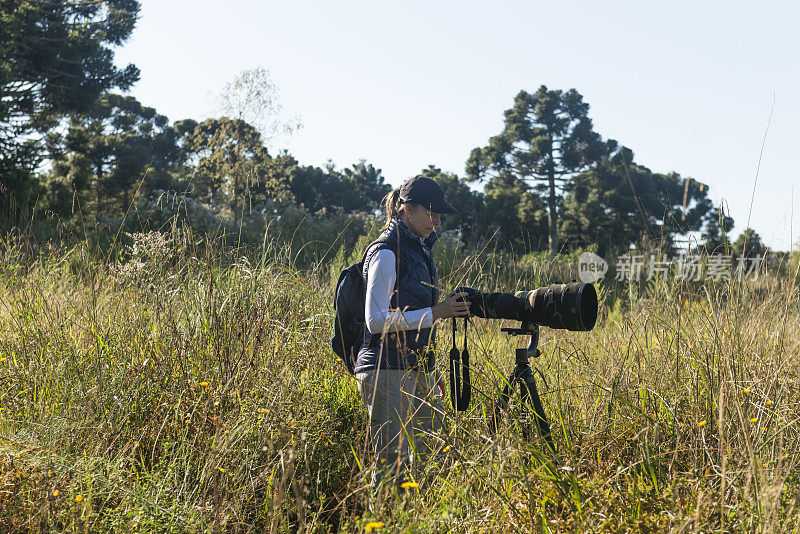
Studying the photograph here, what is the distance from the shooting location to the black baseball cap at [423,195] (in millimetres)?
2611

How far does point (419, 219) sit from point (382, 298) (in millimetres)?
426

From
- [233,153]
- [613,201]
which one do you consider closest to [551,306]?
[233,153]

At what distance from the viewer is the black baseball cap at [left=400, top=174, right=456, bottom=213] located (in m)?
2.61

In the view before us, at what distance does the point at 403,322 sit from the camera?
230 cm

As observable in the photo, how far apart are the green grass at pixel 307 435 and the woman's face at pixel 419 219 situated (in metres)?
0.64

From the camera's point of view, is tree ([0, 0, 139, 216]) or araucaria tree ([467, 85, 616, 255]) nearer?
tree ([0, 0, 139, 216])

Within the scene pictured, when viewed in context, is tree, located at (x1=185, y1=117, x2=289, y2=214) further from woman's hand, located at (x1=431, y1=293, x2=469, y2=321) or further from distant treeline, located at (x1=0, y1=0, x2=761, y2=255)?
woman's hand, located at (x1=431, y1=293, x2=469, y2=321)

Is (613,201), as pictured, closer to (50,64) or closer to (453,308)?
(50,64)

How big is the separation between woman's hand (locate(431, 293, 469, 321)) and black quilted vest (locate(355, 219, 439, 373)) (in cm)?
9

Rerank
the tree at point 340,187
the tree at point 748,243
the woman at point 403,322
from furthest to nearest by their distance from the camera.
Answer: the tree at point 340,187 → the tree at point 748,243 → the woman at point 403,322

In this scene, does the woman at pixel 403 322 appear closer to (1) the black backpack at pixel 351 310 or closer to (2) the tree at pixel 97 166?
(1) the black backpack at pixel 351 310

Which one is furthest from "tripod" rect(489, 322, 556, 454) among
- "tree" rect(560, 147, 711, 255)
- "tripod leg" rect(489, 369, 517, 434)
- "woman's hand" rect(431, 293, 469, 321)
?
"tree" rect(560, 147, 711, 255)

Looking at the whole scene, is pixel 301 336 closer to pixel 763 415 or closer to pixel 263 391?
pixel 263 391

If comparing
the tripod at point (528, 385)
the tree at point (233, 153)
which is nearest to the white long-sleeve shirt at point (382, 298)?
the tripod at point (528, 385)
